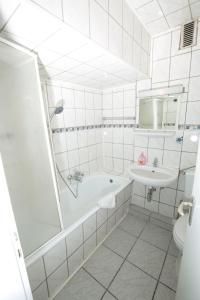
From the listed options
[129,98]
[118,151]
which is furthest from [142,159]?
[129,98]

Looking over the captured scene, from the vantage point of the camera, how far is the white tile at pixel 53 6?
656mm

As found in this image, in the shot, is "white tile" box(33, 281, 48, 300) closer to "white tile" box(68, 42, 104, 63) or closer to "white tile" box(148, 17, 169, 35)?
"white tile" box(68, 42, 104, 63)

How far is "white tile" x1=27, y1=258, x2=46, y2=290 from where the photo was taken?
89 cm

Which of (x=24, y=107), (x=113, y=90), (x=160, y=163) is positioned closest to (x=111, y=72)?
(x=113, y=90)

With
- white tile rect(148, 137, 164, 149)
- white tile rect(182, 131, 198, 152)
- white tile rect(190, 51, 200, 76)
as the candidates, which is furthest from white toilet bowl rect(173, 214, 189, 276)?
white tile rect(190, 51, 200, 76)

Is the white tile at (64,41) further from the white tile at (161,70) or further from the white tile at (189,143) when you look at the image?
the white tile at (189,143)

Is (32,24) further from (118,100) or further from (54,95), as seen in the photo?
(118,100)

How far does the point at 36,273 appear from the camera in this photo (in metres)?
0.92

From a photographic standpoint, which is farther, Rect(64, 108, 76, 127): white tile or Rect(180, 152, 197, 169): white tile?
Rect(64, 108, 76, 127): white tile

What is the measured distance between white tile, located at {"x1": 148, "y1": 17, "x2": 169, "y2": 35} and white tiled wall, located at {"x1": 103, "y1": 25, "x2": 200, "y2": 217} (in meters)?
0.06

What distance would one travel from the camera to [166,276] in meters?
1.21

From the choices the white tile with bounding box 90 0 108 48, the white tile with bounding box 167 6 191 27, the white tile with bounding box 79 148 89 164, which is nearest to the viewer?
the white tile with bounding box 90 0 108 48

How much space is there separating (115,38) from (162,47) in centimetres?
78

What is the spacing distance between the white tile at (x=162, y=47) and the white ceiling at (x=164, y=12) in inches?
3.5
